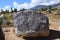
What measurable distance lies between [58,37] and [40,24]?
1.46 m

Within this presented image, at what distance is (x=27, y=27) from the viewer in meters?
12.2

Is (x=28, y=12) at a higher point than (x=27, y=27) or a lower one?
higher

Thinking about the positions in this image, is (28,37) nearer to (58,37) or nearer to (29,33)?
(29,33)

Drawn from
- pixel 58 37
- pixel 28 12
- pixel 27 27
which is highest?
pixel 28 12

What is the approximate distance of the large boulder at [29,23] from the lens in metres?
12.1

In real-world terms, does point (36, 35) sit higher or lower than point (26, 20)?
lower

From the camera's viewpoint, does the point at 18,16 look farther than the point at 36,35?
Yes

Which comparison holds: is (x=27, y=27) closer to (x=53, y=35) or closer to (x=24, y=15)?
(x=24, y=15)

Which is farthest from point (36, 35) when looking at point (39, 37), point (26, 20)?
point (26, 20)

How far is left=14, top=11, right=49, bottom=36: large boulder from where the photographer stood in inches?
476

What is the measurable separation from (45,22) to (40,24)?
0.39 meters

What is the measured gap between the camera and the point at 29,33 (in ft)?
39.2

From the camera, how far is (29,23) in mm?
12336

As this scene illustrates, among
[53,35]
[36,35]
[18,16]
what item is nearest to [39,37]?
[36,35]
